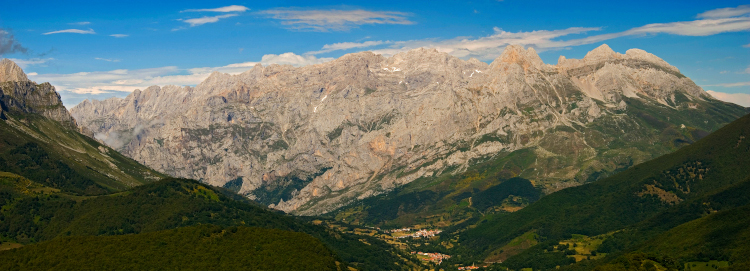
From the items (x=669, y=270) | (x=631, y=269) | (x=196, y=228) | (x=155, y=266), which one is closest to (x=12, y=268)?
(x=155, y=266)

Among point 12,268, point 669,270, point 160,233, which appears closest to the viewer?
A: point 12,268

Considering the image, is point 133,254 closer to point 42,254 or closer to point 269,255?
point 42,254

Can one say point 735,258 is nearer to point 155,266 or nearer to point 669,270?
point 669,270

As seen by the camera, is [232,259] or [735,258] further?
[735,258]

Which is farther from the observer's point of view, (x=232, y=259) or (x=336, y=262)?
(x=336, y=262)

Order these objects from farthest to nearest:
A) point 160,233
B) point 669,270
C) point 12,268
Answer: point 160,233 < point 669,270 < point 12,268

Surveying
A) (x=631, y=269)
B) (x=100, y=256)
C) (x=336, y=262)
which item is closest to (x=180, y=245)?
(x=100, y=256)
